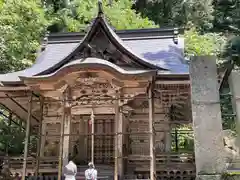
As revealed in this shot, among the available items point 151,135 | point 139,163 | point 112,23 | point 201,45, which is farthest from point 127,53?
point 112,23

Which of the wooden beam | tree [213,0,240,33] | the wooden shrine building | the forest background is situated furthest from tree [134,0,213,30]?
the wooden beam

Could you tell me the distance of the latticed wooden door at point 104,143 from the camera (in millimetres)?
13070

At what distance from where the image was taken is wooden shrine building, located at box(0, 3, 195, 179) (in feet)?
36.9

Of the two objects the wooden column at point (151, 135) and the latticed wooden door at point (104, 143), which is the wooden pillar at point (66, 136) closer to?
the latticed wooden door at point (104, 143)

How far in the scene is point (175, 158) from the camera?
1229cm

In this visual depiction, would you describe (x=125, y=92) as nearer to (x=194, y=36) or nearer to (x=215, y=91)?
(x=215, y=91)

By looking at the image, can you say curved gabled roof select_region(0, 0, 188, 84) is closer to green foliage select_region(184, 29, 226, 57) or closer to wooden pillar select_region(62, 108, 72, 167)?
wooden pillar select_region(62, 108, 72, 167)

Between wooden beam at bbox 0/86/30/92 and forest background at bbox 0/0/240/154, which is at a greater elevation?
forest background at bbox 0/0/240/154

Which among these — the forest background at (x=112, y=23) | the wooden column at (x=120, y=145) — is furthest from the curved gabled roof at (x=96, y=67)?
the forest background at (x=112, y=23)

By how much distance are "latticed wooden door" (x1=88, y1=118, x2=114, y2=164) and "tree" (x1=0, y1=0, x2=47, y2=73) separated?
20.6 ft

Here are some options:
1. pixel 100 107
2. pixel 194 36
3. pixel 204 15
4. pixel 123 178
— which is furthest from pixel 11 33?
pixel 204 15

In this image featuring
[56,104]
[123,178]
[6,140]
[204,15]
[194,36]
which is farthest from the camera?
[204,15]

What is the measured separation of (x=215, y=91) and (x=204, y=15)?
24604 millimetres

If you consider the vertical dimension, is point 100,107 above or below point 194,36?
below
